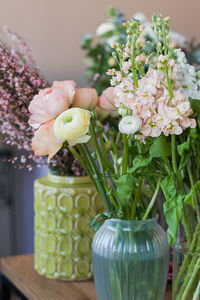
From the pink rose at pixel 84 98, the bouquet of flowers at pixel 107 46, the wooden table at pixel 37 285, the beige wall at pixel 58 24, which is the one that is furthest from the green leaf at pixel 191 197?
the beige wall at pixel 58 24

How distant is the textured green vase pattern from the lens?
906 mm

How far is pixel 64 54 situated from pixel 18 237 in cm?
71

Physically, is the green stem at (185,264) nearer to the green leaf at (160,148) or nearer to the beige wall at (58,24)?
the green leaf at (160,148)

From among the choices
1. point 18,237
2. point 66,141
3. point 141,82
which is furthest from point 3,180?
point 141,82

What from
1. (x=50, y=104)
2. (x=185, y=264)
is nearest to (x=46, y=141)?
(x=50, y=104)

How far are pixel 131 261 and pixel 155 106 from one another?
25cm

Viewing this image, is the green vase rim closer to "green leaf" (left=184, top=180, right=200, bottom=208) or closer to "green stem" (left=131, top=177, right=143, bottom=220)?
"green stem" (left=131, top=177, right=143, bottom=220)

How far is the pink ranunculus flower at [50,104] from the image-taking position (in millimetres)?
631

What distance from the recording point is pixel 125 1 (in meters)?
1.68

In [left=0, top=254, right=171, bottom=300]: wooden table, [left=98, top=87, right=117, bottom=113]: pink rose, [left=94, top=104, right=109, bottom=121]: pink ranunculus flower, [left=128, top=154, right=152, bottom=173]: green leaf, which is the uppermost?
[left=98, top=87, right=117, bottom=113]: pink rose

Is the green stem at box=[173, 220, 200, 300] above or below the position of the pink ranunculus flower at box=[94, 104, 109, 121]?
below

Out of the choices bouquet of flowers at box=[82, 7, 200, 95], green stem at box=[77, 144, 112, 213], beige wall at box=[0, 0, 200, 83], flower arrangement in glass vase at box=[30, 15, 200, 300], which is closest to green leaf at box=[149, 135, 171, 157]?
flower arrangement in glass vase at box=[30, 15, 200, 300]

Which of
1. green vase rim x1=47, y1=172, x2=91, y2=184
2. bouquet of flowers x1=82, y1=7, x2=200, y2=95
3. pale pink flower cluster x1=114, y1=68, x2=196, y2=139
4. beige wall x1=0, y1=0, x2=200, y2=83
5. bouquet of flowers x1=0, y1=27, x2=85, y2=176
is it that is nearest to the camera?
pale pink flower cluster x1=114, y1=68, x2=196, y2=139

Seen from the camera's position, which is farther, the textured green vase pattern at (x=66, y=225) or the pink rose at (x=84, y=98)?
the textured green vase pattern at (x=66, y=225)
